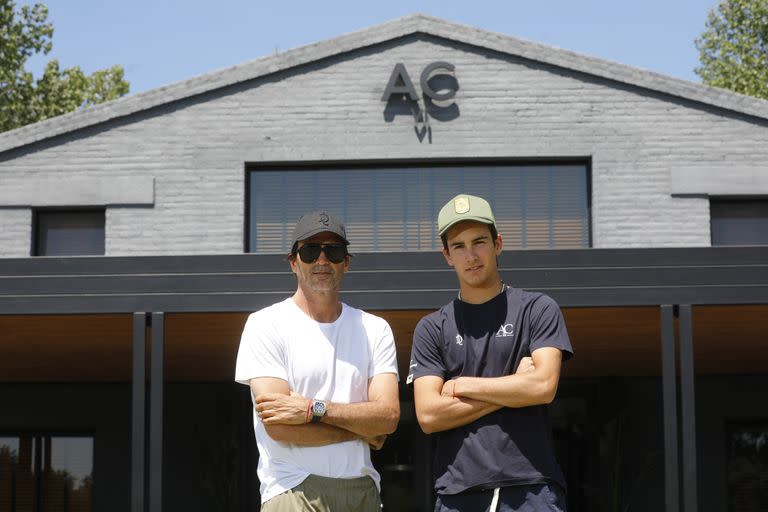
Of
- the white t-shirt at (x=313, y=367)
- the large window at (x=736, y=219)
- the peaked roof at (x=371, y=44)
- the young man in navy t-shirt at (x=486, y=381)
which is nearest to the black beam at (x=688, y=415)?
the young man in navy t-shirt at (x=486, y=381)

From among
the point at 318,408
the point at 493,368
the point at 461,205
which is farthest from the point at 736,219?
the point at 318,408

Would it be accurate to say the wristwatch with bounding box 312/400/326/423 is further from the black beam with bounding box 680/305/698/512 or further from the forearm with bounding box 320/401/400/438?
the black beam with bounding box 680/305/698/512

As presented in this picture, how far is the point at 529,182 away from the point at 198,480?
524 centimetres

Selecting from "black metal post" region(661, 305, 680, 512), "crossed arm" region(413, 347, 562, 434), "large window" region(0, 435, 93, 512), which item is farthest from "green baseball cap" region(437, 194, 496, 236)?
"large window" region(0, 435, 93, 512)

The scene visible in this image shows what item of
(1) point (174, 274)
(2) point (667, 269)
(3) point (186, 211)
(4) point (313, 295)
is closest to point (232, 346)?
(1) point (174, 274)

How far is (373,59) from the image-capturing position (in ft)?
40.4

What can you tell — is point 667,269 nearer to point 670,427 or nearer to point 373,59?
point 670,427

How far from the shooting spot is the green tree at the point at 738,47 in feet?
85.4

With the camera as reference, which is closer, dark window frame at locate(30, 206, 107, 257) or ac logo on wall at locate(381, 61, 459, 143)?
ac logo on wall at locate(381, 61, 459, 143)

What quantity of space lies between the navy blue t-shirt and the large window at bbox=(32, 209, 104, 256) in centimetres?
928

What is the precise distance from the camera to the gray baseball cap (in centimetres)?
368

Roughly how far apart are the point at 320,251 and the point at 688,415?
4.05 m

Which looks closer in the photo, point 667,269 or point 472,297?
point 472,297

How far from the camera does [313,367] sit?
11.8 ft
